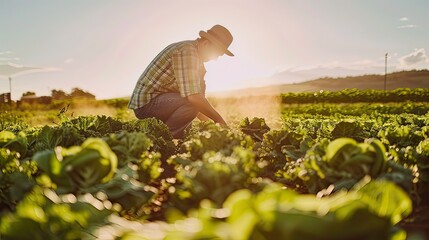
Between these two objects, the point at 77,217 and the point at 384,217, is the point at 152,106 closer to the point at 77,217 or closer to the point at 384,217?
the point at 77,217

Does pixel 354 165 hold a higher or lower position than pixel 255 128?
higher

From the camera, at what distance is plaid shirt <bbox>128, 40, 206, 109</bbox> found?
7207 millimetres

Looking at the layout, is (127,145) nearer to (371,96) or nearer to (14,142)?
(14,142)

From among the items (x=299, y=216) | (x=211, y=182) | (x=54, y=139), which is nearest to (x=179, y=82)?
(x=54, y=139)

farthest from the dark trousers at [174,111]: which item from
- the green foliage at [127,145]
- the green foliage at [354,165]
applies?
the green foliage at [354,165]

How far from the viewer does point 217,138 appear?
3.69m

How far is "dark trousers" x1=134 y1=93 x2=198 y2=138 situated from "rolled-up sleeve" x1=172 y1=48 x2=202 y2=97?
0.53 m

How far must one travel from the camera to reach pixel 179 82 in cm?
725

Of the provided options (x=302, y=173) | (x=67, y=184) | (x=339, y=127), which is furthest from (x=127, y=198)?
(x=339, y=127)

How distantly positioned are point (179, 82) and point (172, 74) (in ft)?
2.35

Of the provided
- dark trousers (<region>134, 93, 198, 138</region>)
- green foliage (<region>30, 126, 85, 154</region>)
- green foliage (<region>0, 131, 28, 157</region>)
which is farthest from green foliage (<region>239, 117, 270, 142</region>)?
green foliage (<region>0, 131, 28, 157</region>)

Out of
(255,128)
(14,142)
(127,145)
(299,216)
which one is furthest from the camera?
(255,128)

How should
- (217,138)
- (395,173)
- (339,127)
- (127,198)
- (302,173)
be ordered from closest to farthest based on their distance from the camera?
(127,198)
(395,173)
(302,173)
(217,138)
(339,127)

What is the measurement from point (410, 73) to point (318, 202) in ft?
314
